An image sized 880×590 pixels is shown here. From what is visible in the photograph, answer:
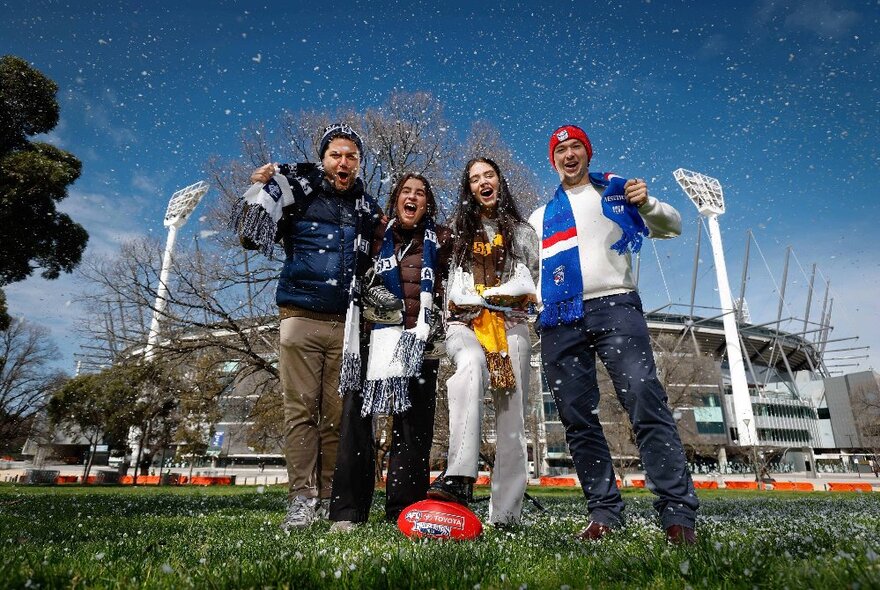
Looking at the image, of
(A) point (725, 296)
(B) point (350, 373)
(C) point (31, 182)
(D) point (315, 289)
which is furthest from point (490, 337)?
(A) point (725, 296)

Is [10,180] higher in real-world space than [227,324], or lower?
higher

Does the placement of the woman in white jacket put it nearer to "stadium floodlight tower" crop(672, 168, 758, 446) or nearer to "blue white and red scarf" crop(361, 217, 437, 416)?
"blue white and red scarf" crop(361, 217, 437, 416)

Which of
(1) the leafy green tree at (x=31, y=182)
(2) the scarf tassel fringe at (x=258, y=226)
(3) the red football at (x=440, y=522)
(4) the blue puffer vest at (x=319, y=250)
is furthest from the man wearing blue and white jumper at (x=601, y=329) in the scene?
(1) the leafy green tree at (x=31, y=182)

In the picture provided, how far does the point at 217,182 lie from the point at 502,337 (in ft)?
38.9

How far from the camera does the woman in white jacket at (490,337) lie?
3422 mm

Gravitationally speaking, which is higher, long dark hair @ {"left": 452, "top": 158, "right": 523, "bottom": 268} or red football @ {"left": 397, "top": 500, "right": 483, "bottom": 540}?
long dark hair @ {"left": 452, "top": 158, "right": 523, "bottom": 268}

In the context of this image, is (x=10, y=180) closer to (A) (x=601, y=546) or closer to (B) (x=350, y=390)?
(B) (x=350, y=390)

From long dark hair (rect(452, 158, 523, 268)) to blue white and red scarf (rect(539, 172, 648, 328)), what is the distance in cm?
31

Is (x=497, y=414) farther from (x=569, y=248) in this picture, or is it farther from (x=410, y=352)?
(x=569, y=248)

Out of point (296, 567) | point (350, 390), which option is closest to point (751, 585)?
point (296, 567)

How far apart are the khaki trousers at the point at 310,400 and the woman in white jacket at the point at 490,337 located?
1135 millimetres

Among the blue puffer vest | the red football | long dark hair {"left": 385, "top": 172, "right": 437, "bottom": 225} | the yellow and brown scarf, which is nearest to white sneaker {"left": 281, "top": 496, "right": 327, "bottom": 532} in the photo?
the red football

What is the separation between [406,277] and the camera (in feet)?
13.7

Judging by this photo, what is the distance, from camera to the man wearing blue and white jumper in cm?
328
